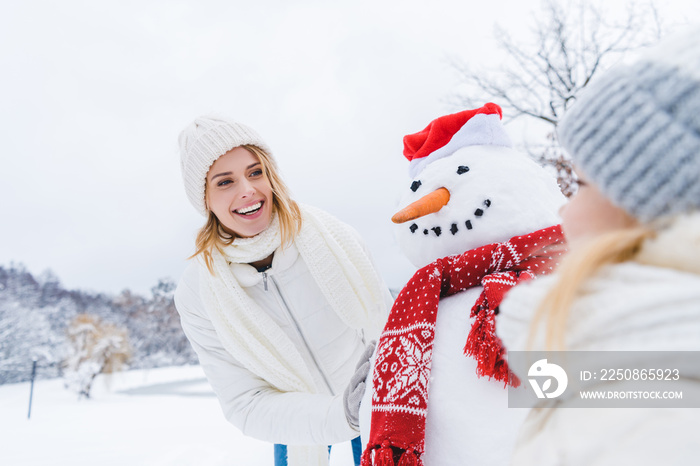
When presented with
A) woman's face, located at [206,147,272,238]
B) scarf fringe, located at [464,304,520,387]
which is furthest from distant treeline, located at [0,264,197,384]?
scarf fringe, located at [464,304,520,387]

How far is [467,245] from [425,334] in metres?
0.29

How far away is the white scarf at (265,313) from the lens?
6.13 feet

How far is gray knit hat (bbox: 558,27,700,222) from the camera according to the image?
0.52 metres

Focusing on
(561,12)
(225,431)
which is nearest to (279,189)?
(225,431)

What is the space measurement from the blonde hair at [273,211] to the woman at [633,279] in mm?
1416

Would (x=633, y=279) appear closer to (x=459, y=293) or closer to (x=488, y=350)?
(x=488, y=350)

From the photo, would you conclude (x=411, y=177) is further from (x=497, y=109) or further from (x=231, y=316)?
(x=231, y=316)

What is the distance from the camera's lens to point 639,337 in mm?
494

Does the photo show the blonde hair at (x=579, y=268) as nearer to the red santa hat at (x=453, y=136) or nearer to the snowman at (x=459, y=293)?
the snowman at (x=459, y=293)

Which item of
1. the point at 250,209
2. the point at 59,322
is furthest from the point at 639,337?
the point at 59,322

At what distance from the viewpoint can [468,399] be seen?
0.96 metres

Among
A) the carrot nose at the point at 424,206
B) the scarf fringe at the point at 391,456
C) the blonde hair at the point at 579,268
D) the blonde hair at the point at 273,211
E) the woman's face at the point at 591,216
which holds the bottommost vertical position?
the scarf fringe at the point at 391,456

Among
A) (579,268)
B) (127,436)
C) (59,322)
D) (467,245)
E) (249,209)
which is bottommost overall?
(127,436)

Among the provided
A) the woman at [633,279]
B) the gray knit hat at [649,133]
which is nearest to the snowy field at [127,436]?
the woman at [633,279]
